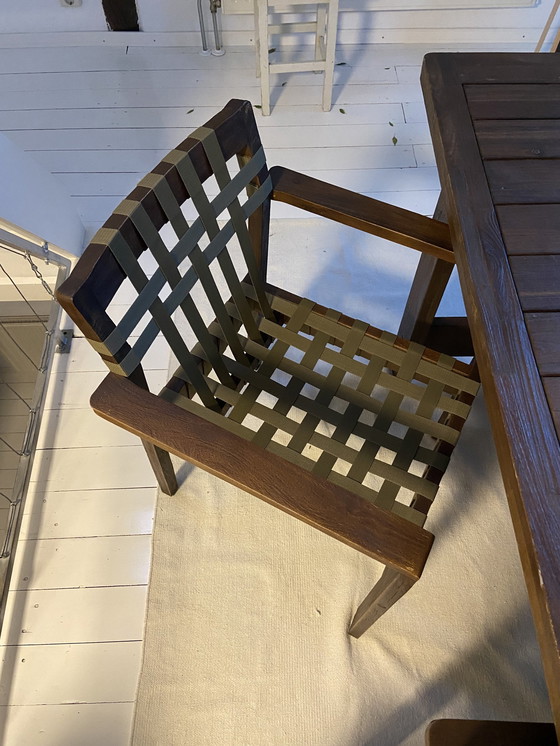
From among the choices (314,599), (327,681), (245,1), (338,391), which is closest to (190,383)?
(338,391)

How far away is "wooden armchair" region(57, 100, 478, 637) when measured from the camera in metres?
0.78

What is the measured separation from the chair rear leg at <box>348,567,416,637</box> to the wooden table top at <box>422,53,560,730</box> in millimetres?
195

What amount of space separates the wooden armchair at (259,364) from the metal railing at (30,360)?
39cm

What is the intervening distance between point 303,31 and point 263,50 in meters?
0.29

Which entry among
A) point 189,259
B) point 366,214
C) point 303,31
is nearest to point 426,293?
point 366,214

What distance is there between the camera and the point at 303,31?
85.7 inches

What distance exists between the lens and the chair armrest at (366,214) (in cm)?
102

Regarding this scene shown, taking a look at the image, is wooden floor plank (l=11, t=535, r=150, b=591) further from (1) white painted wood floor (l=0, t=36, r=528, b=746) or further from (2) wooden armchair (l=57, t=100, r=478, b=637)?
(2) wooden armchair (l=57, t=100, r=478, b=637)

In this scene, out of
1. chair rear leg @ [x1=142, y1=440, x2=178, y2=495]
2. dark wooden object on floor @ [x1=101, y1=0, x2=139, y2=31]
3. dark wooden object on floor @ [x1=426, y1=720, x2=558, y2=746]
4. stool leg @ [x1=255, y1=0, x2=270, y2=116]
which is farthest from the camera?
dark wooden object on floor @ [x1=101, y1=0, x2=139, y2=31]

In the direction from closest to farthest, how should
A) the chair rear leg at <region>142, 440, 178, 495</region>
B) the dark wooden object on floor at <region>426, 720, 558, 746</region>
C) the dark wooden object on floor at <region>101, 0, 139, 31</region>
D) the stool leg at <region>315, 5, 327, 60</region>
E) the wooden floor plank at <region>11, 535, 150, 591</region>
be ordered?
the dark wooden object on floor at <region>426, 720, 558, 746</region>, the chair rear leg at <region>142, 440, 178, 495</region>, the wooden floor plank at <region>11, 535, 150, 591</region>, the stool leg at <region>315, 5, 327, 60</region>, the dark wooden object on floor at <region>101, 0, 139, 31</region>

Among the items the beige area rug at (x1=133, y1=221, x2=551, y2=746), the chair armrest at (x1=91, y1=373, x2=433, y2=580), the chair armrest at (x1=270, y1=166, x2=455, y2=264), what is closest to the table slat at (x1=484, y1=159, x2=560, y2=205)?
the chair armrest at (x1=270, y1=166, x2=455, y2=264)

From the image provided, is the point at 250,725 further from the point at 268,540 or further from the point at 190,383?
the point at 190,383

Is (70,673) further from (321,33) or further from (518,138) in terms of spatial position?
(321,33)

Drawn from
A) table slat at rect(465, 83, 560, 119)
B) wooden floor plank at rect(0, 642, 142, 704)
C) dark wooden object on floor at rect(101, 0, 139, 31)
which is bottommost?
wooden floor plank at rect(0, 642, 142, 704)
